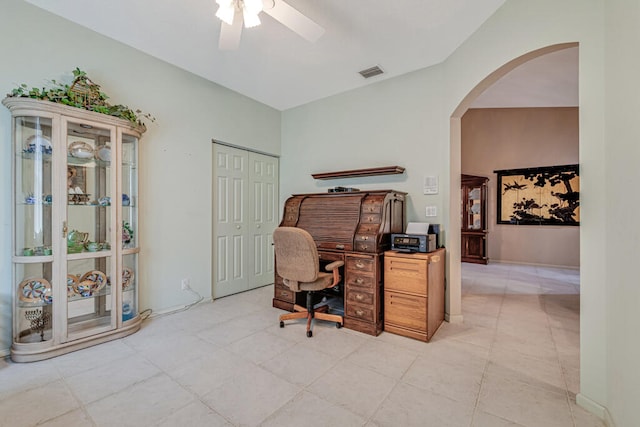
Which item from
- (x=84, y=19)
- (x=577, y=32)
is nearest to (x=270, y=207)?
(x=84, y=19)

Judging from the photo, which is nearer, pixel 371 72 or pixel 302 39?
pixel 302 39

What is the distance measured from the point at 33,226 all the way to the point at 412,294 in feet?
10.5

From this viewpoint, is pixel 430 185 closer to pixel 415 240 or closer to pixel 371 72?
pixel 415 240

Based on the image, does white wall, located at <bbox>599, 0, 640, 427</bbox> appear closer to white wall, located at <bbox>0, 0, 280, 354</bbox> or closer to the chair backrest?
the chair backrest

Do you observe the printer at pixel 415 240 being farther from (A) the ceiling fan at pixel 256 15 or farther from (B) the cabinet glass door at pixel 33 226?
(B) the cabinet glass door at pixel 33 226

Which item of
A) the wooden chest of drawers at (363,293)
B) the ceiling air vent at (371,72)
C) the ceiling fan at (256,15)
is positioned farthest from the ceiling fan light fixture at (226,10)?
the wooden chest of drawers at (363,293)

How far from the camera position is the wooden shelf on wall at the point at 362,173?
3170 millimetres

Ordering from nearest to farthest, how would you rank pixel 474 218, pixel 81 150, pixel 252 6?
pixel 252 6 → pixel 81 150 → pixel 474 218

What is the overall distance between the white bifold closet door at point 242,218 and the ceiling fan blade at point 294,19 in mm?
2110

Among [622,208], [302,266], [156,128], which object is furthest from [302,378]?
[156,128]

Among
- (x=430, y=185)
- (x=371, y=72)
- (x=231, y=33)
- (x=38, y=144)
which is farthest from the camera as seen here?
(x=371, y=72)

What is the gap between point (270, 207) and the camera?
14.4 ft

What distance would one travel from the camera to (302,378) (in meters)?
1.89

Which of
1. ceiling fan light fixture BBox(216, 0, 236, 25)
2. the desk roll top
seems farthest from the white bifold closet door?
ceiling fan light fixture BBox(216, 0, 236, 25)
